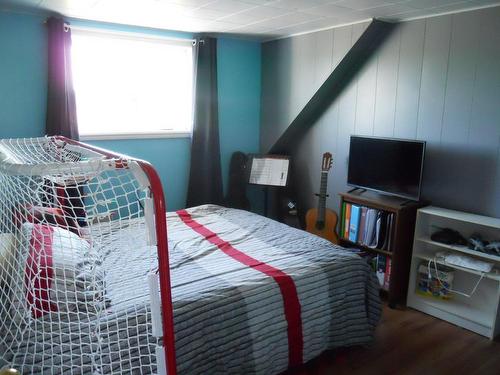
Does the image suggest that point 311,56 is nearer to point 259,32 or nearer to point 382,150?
point 259,32

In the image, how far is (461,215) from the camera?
8.84ft

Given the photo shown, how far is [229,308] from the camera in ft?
6.11

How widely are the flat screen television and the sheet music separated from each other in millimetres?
779

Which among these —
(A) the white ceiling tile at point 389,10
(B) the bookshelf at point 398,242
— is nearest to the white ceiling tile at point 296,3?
(A) the white ceiling tile at point 389,10

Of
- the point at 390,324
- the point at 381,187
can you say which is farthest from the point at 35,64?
the point at 390,324

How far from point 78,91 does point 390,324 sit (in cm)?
325

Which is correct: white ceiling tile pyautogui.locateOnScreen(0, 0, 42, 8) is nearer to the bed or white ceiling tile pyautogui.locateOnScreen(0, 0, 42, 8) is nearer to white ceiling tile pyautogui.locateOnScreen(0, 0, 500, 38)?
white ceiling tile pyautogui.locateOnScreen(0, 0, 500, 38)

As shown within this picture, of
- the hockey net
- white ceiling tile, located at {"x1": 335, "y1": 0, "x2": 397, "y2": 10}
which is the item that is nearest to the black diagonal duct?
white ceiling tile, located at {"x1": 335, "y1": 0, "x2": 397, "y2": 10}

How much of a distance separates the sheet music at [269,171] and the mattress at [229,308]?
4.22 ft

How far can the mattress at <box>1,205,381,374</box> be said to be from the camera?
1507mm

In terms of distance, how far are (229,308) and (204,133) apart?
246cm

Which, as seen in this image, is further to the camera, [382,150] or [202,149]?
[202,149]

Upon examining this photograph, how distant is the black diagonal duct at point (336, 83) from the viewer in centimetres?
322

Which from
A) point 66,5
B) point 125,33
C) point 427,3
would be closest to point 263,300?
point 427,3
